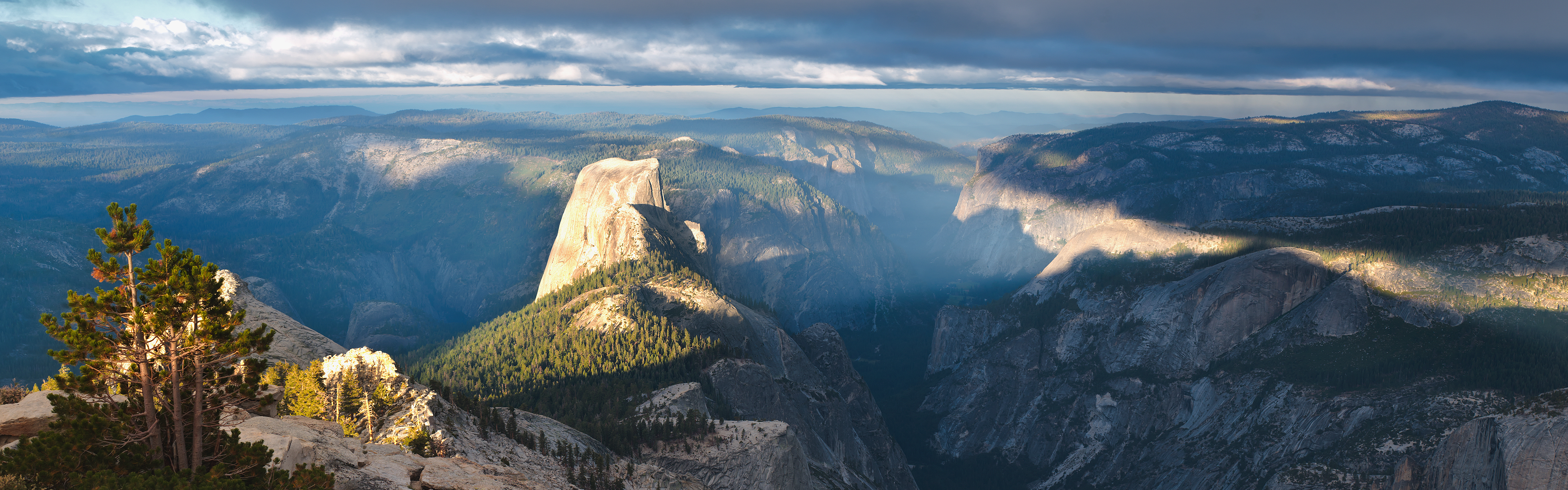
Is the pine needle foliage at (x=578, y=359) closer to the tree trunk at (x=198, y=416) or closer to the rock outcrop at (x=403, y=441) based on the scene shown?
the rock outcrop at (x=403, y=441)

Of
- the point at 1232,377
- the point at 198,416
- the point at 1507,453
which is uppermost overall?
the point at 198,416

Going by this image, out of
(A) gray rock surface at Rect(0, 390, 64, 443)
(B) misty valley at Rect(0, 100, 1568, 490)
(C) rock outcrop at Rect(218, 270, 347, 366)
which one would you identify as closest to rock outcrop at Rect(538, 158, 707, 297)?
(B) misty valley at Rect(0, 100, 1568, 490)

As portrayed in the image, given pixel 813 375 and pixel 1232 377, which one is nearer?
pixel 813 375

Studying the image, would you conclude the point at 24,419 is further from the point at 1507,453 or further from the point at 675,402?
the point at 1507,453

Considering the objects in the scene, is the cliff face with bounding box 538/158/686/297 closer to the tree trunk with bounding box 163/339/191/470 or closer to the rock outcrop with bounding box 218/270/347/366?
the rock outcrop with bounding box 218/270/347/366

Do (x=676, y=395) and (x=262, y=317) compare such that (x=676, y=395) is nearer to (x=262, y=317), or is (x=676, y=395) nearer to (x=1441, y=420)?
(x=262, y=317)

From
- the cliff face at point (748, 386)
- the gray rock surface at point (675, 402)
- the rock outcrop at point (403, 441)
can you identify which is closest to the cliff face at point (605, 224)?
the cliff face at point (748, 386)

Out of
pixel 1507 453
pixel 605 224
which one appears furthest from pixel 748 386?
pixel 1507 453

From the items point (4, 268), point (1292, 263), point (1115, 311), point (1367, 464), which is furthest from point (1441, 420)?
point (4, 268)
